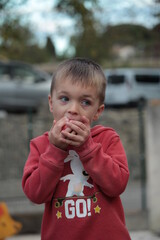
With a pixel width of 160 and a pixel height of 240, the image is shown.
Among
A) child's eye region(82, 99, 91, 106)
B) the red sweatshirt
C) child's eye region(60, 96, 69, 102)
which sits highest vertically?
child's eye region(60, 96, 69, 102)

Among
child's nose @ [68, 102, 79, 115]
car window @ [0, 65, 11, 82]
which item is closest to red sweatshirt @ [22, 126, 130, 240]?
child's nose @ [68, 102, 79, 115]

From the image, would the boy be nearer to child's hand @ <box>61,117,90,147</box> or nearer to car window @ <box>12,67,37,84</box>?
child's hand @ <box>61,117,90,147</box>

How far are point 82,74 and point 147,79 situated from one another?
17.1 m

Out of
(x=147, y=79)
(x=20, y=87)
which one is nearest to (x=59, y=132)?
(x=20, y=87)

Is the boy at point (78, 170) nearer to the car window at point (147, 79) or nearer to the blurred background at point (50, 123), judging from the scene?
the blurred background at point (50, 123)

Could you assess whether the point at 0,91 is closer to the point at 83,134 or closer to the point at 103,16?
the point at 103,16

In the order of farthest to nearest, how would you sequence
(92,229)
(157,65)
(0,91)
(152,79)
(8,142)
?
(157,65), (152,79), (0,91), (8,142), (92,229)

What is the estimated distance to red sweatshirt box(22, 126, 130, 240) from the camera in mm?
1726

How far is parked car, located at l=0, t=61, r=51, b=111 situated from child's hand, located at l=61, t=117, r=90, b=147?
11.1m

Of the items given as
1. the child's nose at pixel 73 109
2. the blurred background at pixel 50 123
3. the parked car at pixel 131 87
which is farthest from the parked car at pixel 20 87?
→ the child's nose at pixel 73 109

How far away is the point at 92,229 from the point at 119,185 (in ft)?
0.72

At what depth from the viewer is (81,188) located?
1.80m

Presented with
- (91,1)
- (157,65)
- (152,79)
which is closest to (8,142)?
(91,1)

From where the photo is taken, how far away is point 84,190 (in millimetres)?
1806
